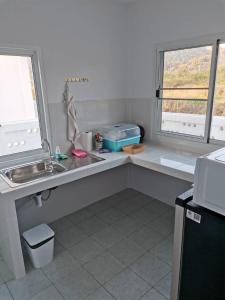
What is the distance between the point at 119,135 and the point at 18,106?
47.8 inches

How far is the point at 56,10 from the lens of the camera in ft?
7.21

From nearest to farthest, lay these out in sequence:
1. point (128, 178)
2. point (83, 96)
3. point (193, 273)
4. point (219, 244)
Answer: point (219, 244) < point (193, 273) < point (83, 96) < point (128, 178)

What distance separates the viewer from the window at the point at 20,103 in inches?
86.7

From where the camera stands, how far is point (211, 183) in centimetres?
110

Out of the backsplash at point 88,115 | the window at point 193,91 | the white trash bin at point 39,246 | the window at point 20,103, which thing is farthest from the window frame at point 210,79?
the white trash bin at point 39,246

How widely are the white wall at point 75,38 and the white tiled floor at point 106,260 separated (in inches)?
57.5

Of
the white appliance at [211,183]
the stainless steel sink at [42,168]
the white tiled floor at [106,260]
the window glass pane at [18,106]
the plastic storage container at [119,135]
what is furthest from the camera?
the plastic storage container at [119,135]

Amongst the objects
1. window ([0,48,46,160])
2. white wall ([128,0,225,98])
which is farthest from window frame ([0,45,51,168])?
white wall ([128,0,225,98])

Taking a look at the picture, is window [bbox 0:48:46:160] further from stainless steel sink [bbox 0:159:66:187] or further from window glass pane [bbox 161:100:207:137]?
window glass pane [bbox 161:100:207:137]

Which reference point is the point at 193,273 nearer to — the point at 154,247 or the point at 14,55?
the point at 154,247

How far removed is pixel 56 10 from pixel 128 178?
2281mm

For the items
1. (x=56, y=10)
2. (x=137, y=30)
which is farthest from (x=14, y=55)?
(x=137, y=30)

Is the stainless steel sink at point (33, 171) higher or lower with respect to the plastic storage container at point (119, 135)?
lower

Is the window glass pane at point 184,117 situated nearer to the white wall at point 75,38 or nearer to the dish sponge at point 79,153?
the white wall at point 75,38
